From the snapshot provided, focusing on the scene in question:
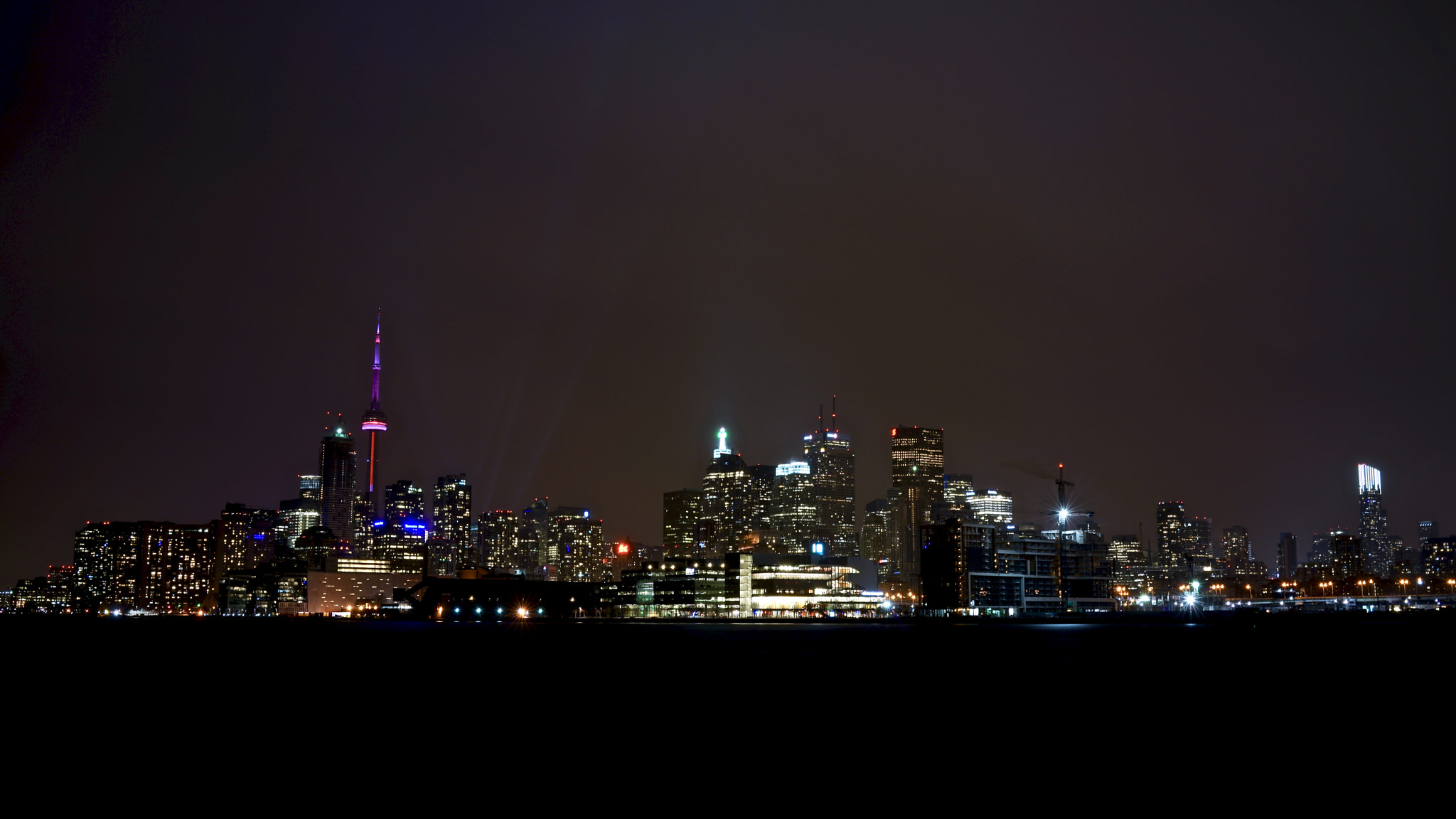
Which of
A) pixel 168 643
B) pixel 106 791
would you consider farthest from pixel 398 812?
pixel 168 643

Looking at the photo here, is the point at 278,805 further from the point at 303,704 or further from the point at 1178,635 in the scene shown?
the point at 1178,635

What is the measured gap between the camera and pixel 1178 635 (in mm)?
167500

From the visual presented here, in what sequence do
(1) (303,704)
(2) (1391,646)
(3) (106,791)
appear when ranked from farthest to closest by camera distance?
(2) (1391,646)
(1) (303,704)
(3) (106,791)

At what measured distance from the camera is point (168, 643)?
134m

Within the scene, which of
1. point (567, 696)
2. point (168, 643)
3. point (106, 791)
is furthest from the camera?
point (168, 643)

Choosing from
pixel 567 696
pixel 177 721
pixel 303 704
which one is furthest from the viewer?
pixel 567 696

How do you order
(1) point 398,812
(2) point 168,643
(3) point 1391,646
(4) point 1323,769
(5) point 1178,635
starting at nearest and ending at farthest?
(1) point 398,812
(4) point 1323,769
(3) point 1391,646
(2) point 168,643
(5) point 1178,635

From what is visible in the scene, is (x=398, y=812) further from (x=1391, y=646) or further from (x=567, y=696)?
(x=1391, y=646)

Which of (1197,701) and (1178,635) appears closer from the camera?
(1197,701)

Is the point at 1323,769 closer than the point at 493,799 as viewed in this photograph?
No

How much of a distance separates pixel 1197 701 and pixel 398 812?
43.7 meters

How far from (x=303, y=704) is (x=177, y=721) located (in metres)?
7.71

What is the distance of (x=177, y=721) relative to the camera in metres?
47.4

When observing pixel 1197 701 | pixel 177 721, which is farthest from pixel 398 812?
pixel 1197 701
